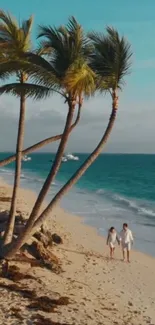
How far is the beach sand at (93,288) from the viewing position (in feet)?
34.7

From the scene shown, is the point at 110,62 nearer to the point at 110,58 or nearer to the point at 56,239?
the point at 110,58

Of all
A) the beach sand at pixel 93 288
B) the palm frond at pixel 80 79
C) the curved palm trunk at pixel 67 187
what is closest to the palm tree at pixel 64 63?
the palm frond at pixel 80 79

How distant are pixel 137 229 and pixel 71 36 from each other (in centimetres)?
1772

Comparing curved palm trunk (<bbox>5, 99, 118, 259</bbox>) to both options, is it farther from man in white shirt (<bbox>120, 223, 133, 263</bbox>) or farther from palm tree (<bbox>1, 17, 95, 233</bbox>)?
man in white shirt (<bbox>120, 223, 133, 263</bbox>)

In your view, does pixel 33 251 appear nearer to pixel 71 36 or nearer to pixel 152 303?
pixel 152 303

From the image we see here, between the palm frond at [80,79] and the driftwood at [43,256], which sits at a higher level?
the palm frond at [80,79]

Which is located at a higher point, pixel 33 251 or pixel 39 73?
pixel 39 73

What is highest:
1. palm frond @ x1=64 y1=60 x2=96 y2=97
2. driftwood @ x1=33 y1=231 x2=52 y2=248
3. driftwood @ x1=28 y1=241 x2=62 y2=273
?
palm frond @ x1=64 y1=60 x2=96 y2=97

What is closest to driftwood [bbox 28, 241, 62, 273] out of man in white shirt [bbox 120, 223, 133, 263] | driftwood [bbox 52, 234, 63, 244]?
driftwood [bbox 52, 234, 63, 244]

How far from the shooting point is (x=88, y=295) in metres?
12.6

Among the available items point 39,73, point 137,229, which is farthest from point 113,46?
point 137,229

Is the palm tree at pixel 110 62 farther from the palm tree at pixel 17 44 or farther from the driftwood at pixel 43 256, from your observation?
the driftwood at pixel 43 256

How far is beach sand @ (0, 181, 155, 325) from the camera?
10.6 m

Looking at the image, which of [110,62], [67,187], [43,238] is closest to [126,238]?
[43,238]
